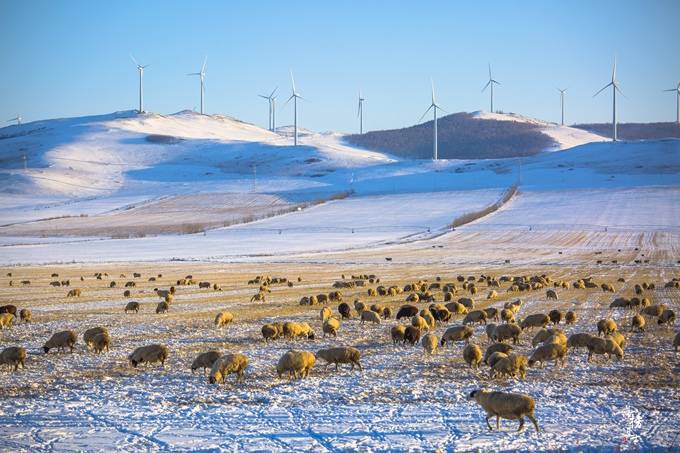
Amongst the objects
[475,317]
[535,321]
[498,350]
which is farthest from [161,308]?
[498,350]

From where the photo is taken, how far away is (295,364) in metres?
16.7

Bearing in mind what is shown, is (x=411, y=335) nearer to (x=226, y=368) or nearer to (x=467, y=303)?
(x=226, y=368)

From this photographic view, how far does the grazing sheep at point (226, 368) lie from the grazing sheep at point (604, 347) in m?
7.82

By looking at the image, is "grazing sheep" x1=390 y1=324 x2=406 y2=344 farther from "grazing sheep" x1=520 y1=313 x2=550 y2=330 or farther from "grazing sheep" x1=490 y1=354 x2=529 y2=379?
"grazing sheep" x1=490 y1=354 x2=529 y2=379

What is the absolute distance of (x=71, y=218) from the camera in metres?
113

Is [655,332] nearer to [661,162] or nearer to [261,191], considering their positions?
[261,191]

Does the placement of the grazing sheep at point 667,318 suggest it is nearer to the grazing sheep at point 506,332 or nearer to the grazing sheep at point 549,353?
the grazing sheep at point 506,332

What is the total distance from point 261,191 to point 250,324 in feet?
386

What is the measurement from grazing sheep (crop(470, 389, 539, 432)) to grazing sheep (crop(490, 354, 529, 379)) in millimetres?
3336

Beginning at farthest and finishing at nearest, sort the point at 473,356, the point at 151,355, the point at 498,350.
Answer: the point at 498,350 < the point at 151,355 < the point at 473,356

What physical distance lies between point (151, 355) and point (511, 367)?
7748mm

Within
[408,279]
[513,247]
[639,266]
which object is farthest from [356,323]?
[513,247]

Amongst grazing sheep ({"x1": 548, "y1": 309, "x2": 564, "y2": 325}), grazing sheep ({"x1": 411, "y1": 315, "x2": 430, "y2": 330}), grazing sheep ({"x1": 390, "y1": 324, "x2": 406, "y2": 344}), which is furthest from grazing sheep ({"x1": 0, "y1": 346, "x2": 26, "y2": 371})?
grazing sheep ({"x1": 548, "y1": 309, "x2": 564, "y2": 325})

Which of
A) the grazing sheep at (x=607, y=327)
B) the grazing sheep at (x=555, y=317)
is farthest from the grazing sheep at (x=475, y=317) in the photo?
the grazing sheep at (x=607, y=327)
